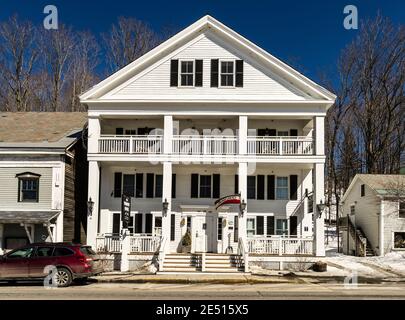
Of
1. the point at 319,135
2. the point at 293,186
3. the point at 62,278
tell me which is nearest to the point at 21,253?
the point at 62,278

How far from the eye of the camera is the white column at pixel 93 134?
25.8m

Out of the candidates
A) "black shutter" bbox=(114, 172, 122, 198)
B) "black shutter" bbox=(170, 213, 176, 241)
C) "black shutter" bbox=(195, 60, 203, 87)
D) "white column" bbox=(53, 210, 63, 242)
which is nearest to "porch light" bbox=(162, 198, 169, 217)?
"black shutter" bbox=(170, 213, 176, 241)

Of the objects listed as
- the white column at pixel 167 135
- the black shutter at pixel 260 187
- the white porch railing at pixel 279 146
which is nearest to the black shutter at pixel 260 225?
the black shutter at pixel 260 187

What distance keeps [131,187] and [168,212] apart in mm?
3757

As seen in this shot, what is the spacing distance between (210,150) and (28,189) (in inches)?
381

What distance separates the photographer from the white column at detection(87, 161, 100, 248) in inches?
982

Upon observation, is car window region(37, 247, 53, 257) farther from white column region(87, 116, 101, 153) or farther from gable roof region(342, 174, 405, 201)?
gable roof region(342, 174, 405, 201)

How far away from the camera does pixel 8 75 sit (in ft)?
151

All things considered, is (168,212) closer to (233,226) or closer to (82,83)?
(233,226)

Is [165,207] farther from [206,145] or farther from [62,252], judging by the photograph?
[62,252]

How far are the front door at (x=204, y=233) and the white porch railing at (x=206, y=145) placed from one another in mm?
3857

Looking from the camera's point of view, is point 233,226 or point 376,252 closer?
point 233,226

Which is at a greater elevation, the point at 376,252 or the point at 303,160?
the point at 303,160
